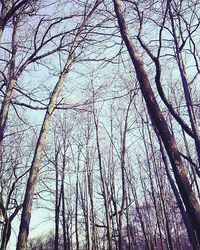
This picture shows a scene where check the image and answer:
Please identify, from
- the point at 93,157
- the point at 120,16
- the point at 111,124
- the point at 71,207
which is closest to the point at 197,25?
the point at 120,16

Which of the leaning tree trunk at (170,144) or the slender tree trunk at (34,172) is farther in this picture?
the slender tree trunk at (34,172)

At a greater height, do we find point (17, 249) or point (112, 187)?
point (112, 187)

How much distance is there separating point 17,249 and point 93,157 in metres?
14.8

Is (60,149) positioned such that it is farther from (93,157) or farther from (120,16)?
(120,16)

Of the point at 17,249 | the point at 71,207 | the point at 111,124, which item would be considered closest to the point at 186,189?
the point at 17,249

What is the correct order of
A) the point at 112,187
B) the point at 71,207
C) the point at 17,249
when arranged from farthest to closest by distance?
the point at 71,207 → the point at 112,187 → the point at 17,249

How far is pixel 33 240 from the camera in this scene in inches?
2169

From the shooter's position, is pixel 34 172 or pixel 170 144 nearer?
pixel 170 144

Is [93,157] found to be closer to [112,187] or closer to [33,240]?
[112,187]

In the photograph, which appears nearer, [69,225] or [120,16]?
[120,16]

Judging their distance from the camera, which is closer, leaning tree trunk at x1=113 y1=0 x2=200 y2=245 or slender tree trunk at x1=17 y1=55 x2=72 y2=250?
leaning tree trunk at x1=113 y1=0 x2=200 y2=245

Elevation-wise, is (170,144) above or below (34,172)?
below

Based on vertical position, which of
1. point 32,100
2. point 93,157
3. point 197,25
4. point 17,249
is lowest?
point 17,249

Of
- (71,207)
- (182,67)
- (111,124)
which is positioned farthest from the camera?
(71,207)
